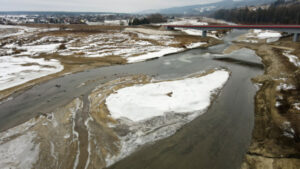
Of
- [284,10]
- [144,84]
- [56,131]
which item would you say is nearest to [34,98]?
[56,131]

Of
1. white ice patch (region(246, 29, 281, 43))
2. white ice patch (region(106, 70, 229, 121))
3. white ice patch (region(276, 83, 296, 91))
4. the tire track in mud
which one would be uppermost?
white ice patch (region(246, 29, 281, 43))

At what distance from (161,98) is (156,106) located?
1.54 m

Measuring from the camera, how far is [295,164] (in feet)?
25.8

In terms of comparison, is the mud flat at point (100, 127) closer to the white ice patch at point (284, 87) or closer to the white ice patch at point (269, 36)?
the white ice patch at point (284, 87)

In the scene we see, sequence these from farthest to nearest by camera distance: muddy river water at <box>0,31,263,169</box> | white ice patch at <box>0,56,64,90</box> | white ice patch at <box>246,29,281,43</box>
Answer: white ice patch at <box>246,29,281,43</box>
white ice patch at <box>0,56,64,90</box>
muddy river water at <box>0,31,263,169</box>

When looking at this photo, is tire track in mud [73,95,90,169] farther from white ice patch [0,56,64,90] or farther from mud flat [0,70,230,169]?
white ice patch [0,56,64,90]

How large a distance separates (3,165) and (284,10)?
114957mm

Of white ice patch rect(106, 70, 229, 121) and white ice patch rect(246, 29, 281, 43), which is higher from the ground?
white ice patch rect(246, 29, 281, 43)

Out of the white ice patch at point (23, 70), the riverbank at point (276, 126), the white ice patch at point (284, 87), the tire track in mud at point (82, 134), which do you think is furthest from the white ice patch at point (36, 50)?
the white ice patch at point (284, 87)

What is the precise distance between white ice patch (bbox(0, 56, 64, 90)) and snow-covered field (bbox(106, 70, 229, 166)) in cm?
1347

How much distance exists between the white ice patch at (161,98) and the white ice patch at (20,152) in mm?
5364

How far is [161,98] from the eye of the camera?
14.9 metres

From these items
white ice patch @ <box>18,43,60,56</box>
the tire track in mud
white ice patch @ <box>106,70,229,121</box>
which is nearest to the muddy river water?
white ice patch @ <box>106,70,229,121</box>

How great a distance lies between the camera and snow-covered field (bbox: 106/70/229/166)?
1041cm
